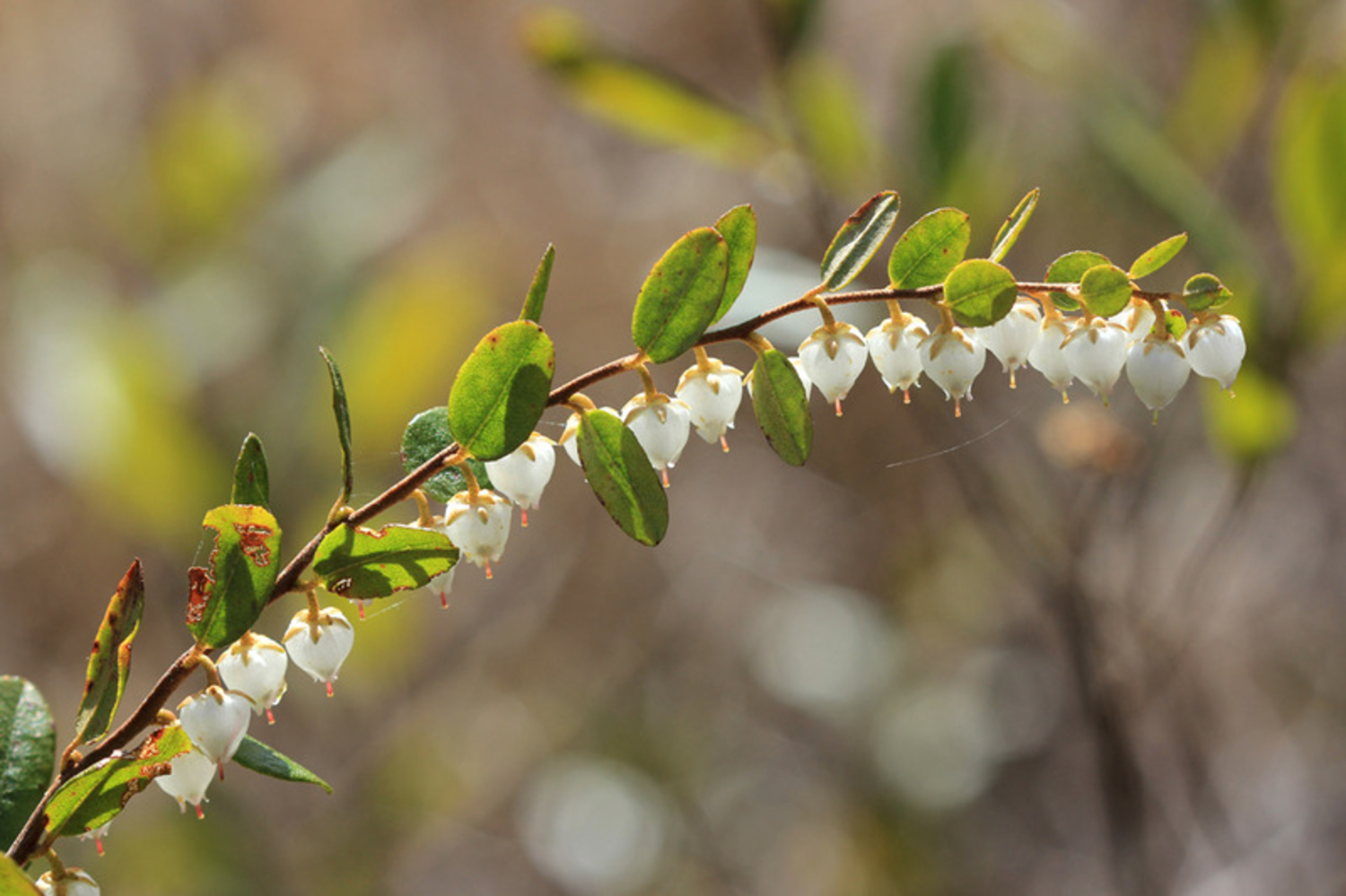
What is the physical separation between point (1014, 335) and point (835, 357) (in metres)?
0.07

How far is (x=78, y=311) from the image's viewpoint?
6.98 ft

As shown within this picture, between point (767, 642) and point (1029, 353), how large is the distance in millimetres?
1879

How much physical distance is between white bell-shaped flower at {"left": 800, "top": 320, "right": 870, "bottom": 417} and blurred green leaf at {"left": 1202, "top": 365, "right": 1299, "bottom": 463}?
0.80m

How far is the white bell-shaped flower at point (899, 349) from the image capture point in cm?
49

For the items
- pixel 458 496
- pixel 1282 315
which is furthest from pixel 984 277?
pixel 1282 315

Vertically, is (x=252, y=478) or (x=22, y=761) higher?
(x=252, y=478)

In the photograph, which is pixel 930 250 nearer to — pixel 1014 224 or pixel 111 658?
pixel 1014 224

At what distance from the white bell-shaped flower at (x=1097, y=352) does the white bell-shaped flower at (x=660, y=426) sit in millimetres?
158

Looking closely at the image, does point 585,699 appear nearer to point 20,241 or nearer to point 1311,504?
point 1311,504

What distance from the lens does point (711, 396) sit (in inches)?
19.4

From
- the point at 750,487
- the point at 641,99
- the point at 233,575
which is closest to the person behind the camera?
the point at 233,575

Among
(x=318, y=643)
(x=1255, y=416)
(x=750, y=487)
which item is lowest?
(x=318, y=643)

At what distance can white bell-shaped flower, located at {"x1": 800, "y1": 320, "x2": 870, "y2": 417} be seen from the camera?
0.50 m

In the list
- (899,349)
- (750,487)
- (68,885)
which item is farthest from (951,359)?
(750,487)
